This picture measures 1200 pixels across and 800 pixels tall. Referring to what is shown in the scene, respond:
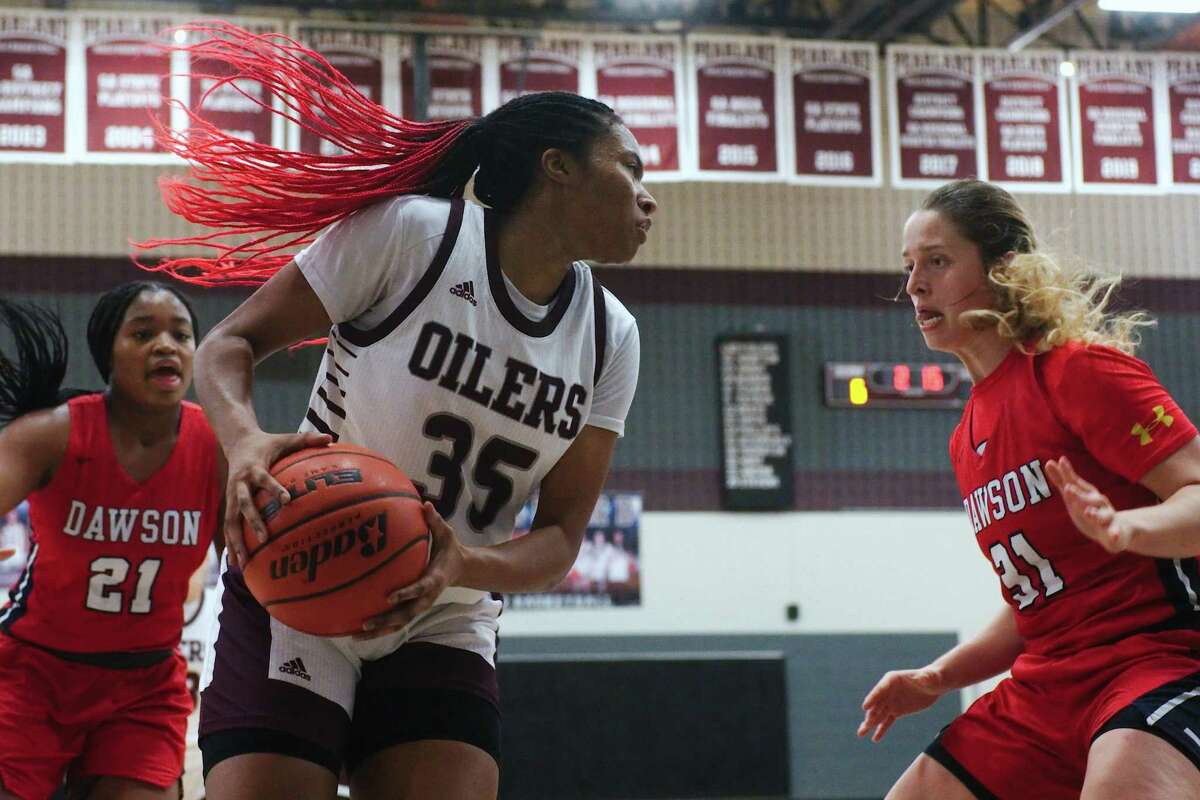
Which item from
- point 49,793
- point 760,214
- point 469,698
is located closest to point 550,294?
point 469,698

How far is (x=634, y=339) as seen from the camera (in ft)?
9.74

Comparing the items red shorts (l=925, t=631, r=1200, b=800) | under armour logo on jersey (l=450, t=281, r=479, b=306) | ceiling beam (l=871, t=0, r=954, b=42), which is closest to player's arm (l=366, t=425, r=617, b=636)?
under armour logo on jersey (l=450, t=281, r=479, b=306)

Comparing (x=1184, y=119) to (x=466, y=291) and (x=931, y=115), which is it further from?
(x=466, y=291)

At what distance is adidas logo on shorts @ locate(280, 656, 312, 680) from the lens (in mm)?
2494

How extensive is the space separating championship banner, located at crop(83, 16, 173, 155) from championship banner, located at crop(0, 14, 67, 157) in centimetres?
18

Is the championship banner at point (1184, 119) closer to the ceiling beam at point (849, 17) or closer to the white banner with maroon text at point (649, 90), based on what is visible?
the ceiling beam at point (849, 17)

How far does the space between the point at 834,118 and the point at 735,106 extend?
0.69 meters

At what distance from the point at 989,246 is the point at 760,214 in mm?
7376

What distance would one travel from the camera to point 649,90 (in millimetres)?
8438

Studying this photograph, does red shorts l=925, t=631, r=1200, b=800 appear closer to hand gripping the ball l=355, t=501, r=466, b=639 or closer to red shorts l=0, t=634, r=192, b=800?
hand gripping the ball l=355, t=501, r=466, b=639

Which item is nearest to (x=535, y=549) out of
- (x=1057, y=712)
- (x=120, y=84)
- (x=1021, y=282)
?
(x=1057, y=712)

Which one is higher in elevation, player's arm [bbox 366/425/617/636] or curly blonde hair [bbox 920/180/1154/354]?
curly blonde hair [bbox 920/180/1154/354]

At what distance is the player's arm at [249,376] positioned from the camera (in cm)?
219

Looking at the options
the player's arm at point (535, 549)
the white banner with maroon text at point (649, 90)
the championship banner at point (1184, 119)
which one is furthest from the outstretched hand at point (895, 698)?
the championship banner at point (1184, 119)
